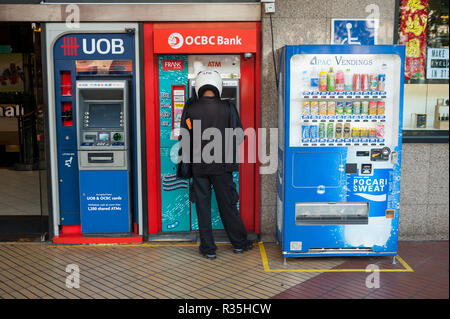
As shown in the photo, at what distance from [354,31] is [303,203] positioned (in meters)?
2.08

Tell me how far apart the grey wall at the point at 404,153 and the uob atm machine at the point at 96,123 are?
1.52 meters

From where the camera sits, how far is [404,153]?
550cm

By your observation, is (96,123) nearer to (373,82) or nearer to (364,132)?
(364,132)

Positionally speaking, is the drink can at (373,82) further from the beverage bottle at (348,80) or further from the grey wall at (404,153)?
the grey wall at (404,153)

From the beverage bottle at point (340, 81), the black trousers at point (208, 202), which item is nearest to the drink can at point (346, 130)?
the beverage bottle at point (340, 81)

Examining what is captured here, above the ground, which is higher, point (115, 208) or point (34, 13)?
point (34, 13)

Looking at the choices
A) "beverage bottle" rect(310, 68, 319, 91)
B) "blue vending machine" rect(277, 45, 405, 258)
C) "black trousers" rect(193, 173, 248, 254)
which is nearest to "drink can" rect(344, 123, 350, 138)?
"blue vending machine" rect(277, 45, 405, 258)

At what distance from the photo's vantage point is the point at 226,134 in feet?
16.4

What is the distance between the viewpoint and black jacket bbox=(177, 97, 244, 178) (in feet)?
16.2

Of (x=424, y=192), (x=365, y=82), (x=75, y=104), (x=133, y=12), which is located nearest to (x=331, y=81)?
(x=365, y=82)

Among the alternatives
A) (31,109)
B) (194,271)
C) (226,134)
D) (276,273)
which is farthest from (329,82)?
(31,109)

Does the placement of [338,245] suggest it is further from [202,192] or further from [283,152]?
[202,192]

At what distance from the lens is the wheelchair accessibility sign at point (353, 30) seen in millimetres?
5289

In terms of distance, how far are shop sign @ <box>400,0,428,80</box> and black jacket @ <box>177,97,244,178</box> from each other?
2.22 metres
